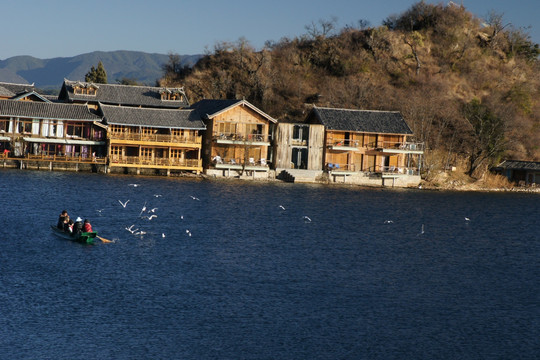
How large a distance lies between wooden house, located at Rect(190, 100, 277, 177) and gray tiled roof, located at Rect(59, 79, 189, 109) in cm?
948

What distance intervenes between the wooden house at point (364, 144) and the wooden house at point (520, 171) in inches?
522

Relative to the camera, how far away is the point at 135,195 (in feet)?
204

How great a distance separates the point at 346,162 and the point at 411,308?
55109 millimetres

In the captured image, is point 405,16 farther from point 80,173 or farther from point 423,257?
point 423,257

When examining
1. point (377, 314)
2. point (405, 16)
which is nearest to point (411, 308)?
point (377, 314)

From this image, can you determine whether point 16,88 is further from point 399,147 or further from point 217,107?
point 399,147

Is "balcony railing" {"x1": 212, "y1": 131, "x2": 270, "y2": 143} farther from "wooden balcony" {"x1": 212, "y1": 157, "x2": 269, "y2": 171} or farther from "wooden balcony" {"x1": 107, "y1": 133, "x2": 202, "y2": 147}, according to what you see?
"wooden balcony" {"x1": 212, "y1": 157, "x2": 269, "y2": 171}

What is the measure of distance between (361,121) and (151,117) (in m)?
25.0

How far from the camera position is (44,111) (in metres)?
79.4

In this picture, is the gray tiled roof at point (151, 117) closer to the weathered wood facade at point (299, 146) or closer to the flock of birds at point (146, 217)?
the weathered wood facade at point (299, 146)

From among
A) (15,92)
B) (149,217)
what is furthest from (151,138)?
(149,217)

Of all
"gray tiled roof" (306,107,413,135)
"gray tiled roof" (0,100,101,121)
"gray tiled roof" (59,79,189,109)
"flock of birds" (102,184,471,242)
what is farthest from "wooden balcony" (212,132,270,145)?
"flock of birds" (102,184,471,242)

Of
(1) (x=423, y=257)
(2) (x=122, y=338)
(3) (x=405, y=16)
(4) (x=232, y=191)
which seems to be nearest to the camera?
(2) (x=122, y=338)

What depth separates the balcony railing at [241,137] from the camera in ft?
269
